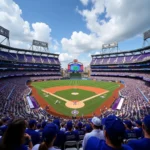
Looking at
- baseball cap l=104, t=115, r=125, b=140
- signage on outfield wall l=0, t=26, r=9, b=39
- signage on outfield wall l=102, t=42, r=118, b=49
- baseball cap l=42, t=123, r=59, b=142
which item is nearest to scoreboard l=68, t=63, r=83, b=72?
signage on outfield wall l=102, t=42, r=118, b=49

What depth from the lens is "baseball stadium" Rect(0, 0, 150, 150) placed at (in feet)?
8.77

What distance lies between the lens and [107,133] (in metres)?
2.13

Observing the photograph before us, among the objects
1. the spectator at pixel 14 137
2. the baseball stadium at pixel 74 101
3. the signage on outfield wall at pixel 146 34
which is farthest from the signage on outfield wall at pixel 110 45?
the spectator at pixel 14 137

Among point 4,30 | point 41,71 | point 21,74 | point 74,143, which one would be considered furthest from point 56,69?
point 74,143

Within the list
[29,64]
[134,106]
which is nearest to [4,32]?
[29,64]

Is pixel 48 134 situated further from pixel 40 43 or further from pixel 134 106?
pixel 40 43

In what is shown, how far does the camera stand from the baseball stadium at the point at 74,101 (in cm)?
267

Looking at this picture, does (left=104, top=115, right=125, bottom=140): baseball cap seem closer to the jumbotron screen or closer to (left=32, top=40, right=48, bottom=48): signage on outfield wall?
(left=32, top=40, right=48, bottom=48): signage on outfield wall

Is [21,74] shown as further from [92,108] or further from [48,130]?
[48,130]

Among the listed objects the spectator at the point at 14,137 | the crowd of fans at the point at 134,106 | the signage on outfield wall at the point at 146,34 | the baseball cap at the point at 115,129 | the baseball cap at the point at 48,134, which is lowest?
the crowd of fans at the point at 134,106

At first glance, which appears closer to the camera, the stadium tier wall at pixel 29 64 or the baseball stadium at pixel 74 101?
the baseball stadium at pixel 74 101

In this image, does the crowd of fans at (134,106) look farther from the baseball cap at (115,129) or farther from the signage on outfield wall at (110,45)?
the signage on outfield wall at (110,45)

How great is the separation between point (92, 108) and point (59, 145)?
1938 centimetres

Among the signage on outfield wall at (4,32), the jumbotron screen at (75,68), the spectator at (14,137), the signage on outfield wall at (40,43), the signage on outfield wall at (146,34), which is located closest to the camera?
the spectator at (14,137)
